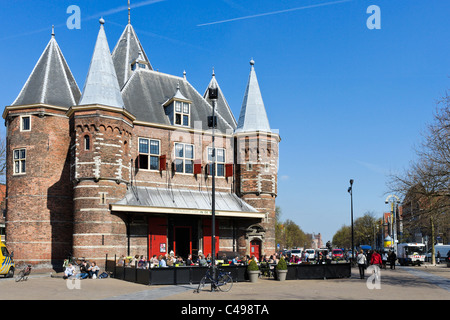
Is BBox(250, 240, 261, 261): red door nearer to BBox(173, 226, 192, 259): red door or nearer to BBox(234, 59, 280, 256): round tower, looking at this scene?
BBox(234, 59, 280, 256): round tower

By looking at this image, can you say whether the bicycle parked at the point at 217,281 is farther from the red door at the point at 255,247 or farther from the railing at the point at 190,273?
the red door at the point at 255,247

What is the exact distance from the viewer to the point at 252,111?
3572 cm

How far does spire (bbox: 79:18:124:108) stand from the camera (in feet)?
93.7

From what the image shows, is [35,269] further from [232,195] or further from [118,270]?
[232,195]

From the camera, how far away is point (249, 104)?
36.1 metres

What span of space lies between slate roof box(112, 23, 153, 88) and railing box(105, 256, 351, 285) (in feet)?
50.4

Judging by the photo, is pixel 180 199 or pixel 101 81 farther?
pixel 180 199

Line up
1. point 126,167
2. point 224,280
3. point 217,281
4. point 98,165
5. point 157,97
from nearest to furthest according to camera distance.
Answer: point 217,281, point 224,280, point 98,165, point 126,167, point 157,97

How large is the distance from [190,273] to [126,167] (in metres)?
10.6

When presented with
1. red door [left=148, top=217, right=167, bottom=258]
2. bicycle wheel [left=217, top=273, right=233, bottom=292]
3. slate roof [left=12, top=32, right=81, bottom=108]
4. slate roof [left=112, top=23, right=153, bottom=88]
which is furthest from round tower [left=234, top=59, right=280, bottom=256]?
bicycle wheel [left=217, top=273, right=233, bottom=292]

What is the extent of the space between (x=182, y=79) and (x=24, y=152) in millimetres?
13469

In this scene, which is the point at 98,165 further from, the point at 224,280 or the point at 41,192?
the point at 224,280

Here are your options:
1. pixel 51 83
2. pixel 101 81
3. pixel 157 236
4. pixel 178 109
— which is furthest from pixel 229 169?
pixel 51 83
